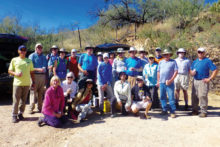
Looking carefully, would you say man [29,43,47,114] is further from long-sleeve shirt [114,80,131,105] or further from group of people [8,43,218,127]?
long-sleeve shirt [114,80,131,105]

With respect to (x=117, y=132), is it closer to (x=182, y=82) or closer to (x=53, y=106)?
(x=53, y=106)

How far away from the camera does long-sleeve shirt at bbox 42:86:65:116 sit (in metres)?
4.24

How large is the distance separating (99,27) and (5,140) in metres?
20.4

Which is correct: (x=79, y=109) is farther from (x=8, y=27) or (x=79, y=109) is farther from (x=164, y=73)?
(x=8, y=27)

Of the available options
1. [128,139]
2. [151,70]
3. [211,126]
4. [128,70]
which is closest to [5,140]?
[128,139]

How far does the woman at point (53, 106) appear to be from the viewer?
4.25 metres

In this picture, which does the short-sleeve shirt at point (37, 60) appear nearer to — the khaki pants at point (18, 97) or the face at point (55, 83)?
the khaki pants at point (18, 97)

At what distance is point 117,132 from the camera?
4.02 meters

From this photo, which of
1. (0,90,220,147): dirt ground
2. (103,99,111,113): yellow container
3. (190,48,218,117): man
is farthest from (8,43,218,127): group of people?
(0,90,220,147): dirt ground

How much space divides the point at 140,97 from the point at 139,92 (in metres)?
0.15

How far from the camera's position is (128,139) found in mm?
3680

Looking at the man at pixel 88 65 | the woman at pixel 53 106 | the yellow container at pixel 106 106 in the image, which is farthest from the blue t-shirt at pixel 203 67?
the woman at pixel 53 106

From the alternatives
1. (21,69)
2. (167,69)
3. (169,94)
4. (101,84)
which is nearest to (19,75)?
(21,69)

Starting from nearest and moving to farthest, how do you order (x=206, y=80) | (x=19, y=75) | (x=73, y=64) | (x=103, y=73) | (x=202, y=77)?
1. (x=19, y=75)
2. (x=206, y=80)
3. (x=202, y=77)
4. (x=103, y=73)
5. (x=73, y=64)
